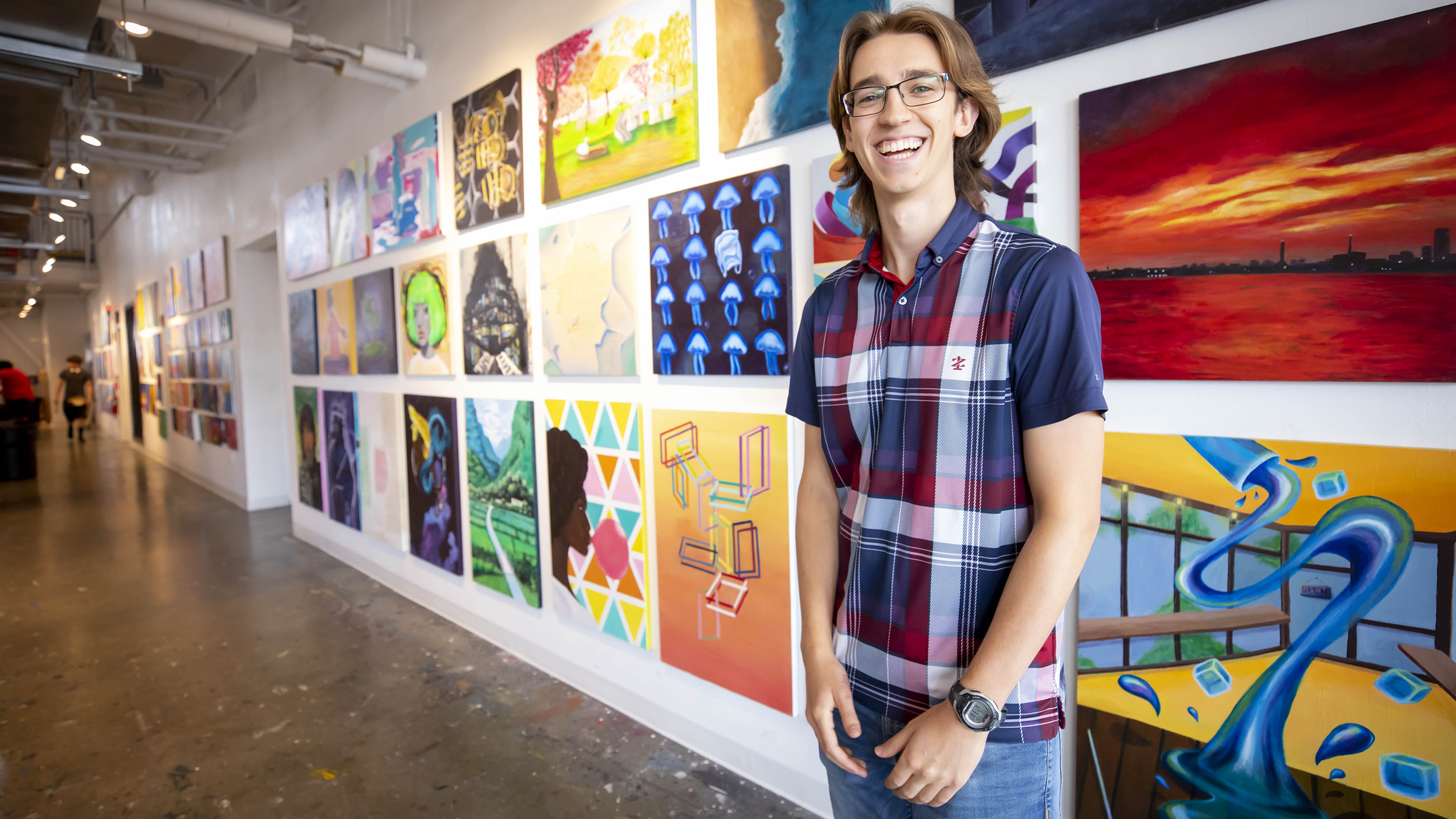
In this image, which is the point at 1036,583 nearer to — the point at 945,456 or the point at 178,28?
the point at 945,456

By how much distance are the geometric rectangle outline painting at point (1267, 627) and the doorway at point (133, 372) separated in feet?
43.4

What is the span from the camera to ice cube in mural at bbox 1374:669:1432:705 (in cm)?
114

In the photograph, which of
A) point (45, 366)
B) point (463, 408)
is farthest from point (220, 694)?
point (45, 366)

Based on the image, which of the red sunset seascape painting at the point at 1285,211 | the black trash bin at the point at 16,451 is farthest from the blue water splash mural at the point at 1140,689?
the black trash bin at the point at 16,451

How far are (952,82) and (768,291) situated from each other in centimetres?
111

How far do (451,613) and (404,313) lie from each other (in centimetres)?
165

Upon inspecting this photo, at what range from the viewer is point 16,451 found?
8586 mm

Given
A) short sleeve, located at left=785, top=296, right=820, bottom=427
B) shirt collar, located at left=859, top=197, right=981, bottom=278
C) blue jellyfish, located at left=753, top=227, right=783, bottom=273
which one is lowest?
short sleeve, located at left=785, top=296, right=820, bottom=427

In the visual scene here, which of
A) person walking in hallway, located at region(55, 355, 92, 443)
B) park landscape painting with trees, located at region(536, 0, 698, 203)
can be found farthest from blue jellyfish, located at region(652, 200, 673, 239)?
person walking in hallway, located at region(55, 355, 92, 443)

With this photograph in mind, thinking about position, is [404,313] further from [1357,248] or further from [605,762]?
[1357,248]

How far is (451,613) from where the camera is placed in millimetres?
3631

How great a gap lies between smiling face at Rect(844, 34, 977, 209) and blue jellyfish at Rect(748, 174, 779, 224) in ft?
3.31

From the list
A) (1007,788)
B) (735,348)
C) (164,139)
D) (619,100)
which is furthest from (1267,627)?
(164,139)

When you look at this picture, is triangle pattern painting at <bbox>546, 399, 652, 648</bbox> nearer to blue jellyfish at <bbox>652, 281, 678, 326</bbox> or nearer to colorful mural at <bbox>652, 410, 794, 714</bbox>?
colorful mural at <bbox>652, 410, 794, 714</bbox>
